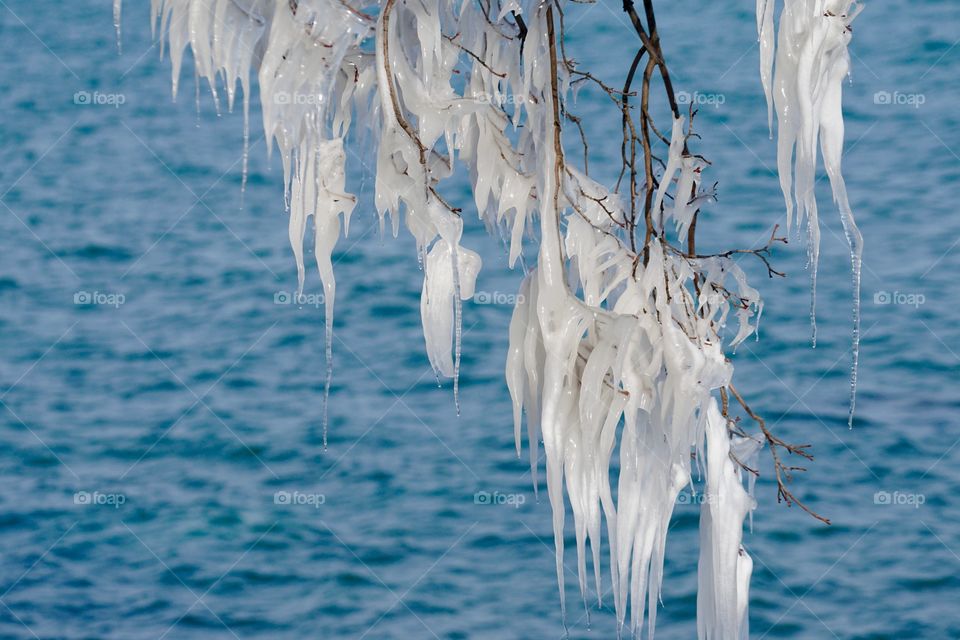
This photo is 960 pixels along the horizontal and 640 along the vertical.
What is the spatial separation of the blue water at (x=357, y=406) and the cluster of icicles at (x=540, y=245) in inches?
96.9

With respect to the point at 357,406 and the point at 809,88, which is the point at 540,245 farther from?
the point at 357,406

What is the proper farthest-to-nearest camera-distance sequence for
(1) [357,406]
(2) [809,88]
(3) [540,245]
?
1. (1) [357,406]
2. (3) [540,245]
3. (2) [809,88]

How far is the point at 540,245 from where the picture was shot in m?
1.61

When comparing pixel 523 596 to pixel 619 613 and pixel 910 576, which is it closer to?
pixel 910 576

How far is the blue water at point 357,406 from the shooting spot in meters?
4.21

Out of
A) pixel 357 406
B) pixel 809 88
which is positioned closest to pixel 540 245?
pixel 809 88

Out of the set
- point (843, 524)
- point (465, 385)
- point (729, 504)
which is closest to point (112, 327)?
point (465, 385)

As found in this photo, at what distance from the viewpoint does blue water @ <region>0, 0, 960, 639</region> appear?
4211mm

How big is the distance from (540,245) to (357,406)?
3.68 m

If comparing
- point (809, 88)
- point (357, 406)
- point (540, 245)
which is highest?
point (809, 88)

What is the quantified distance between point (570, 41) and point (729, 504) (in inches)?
279

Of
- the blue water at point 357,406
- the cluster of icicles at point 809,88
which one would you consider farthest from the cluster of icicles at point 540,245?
the blue water at point 357,406

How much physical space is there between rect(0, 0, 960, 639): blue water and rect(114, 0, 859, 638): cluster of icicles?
246cm

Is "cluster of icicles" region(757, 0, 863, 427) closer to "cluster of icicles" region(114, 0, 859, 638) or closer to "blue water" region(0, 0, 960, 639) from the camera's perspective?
"cluster of icicles" region(114, 0, 859, 638)
